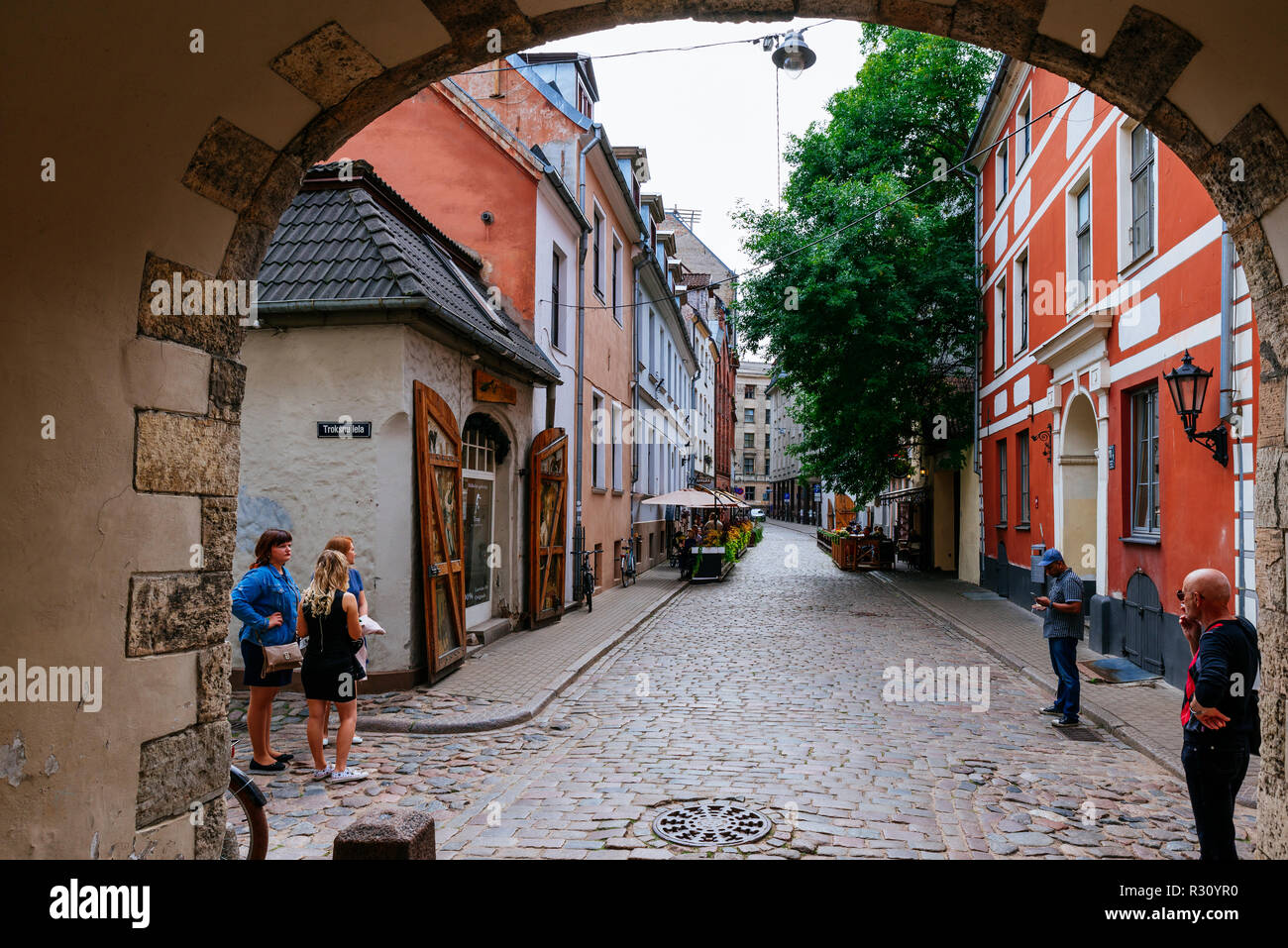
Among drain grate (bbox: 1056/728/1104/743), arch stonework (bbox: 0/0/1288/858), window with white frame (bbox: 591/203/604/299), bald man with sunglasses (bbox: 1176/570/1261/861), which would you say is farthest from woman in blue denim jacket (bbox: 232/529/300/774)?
window with white frame (bbox: 591/203/604/299)

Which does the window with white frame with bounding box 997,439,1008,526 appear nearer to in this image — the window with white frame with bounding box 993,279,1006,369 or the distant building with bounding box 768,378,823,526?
the window with white frame with bounding box 993,279,1006,369

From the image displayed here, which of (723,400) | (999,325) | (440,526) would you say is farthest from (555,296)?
(723,400)

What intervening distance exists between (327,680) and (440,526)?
11.1ft

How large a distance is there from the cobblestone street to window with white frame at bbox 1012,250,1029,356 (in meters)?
8.87

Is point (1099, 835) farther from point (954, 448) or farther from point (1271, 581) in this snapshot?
point (954, 448)

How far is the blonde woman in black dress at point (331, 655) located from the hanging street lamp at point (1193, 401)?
7.91 meters

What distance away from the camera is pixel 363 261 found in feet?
32.4

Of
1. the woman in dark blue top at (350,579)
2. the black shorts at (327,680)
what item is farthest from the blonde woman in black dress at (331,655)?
the woman in dark blue top at (350,579)

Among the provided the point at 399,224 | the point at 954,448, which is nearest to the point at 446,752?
the point at 399,224

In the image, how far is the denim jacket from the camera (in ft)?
21.7

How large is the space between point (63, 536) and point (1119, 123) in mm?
12913

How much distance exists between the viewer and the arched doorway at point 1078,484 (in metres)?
14.7

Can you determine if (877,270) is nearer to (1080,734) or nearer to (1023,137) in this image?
(1023,137)
